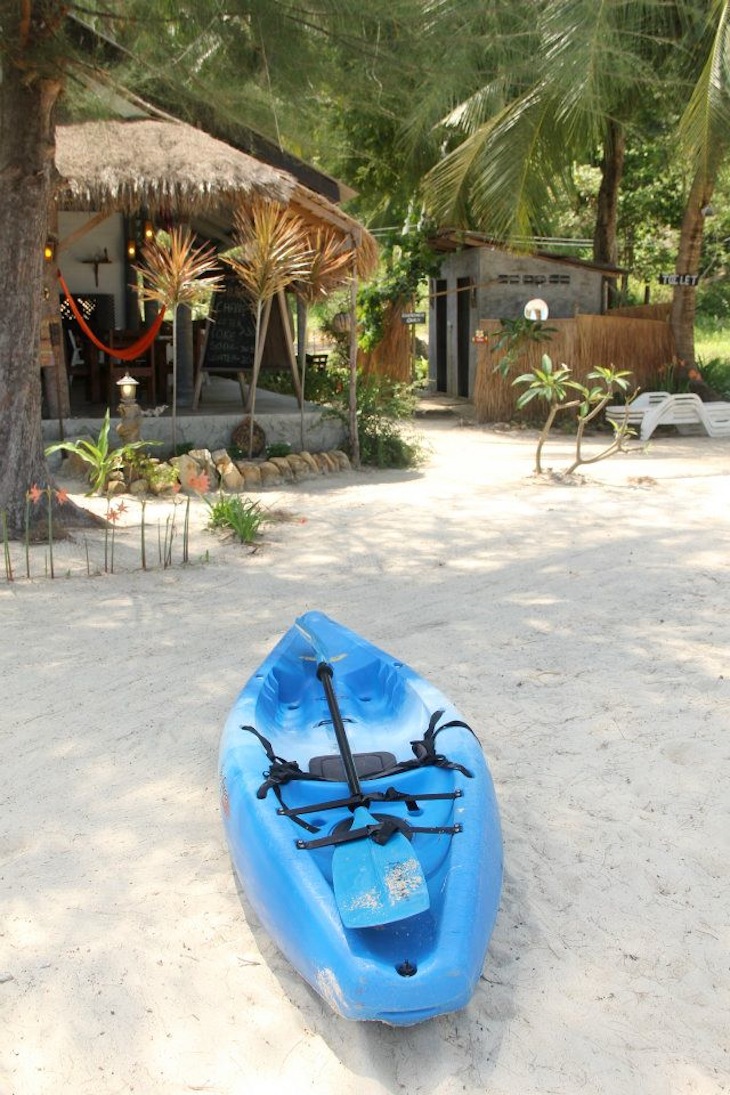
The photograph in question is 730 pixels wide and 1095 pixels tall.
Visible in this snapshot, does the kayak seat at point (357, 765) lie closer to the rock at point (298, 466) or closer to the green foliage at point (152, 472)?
Result: the green foliage at point (152, 472)

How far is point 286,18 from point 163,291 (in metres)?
2.91

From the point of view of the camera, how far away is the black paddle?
7.94 ft

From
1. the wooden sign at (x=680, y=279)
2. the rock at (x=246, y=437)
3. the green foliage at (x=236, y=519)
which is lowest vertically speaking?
the green foliage at (x=236, y=519)

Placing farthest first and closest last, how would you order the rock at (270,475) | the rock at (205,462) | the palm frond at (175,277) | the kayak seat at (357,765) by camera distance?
the rock at (270,475) < the rock at (205,462) < the palm frond at (175,277) < the kayak seat at (357,765)

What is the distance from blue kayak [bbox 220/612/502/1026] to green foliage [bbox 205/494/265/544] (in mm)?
3199

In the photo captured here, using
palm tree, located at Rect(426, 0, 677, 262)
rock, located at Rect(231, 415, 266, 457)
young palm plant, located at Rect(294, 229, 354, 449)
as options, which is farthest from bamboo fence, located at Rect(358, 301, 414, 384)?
rock, located at Rect(231, 415, 266, 457)

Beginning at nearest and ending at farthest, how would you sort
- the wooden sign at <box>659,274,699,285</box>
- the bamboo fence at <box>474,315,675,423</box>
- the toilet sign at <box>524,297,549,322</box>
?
the toilet sign at <box>524,297,549,322</box>
the wooden sign at <box>659,274,699,285</box>
the bamboo fence at <box>474,315,675,423</box>

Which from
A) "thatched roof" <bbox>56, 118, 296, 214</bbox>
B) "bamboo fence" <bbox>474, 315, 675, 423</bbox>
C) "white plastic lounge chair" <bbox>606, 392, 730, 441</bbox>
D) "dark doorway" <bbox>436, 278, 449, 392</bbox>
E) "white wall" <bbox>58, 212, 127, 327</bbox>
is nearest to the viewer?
"thatched roof" <bbox>56, 118, 296, 214</bbox>

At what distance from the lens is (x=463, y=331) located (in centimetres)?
1669

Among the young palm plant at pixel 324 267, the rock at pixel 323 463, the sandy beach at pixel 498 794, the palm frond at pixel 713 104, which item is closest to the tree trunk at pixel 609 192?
the palm frond at pixel 713 104

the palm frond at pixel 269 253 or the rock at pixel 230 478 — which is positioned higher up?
the palm frond at pixel 269 253

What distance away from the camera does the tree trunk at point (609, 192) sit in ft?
50.0

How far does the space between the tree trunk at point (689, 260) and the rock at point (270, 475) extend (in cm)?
649

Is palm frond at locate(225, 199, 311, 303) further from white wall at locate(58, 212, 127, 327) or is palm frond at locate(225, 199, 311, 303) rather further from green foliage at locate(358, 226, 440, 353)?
green foliage at locate(358, 226, 440, 353)
